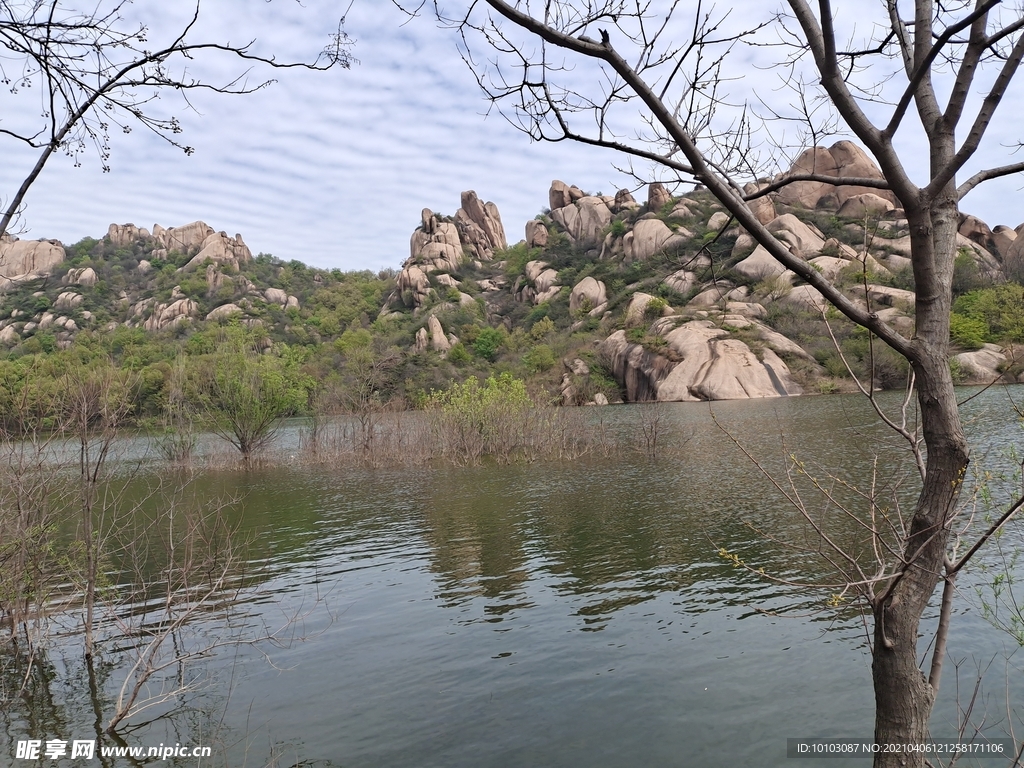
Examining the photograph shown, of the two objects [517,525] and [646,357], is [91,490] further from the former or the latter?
[646,357]

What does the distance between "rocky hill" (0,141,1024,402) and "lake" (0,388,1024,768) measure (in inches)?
596

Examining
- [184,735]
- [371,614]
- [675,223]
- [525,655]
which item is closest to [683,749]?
[525,655]

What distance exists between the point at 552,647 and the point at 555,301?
6646cm

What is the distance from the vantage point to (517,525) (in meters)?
14.3

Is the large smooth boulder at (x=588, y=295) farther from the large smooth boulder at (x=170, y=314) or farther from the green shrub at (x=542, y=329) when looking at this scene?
the large smooth boulder at (x=170, y=314)

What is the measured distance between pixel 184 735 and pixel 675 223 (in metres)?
63.4

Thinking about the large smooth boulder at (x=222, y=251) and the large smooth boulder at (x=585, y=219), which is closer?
the large smooth boulder at (x=585, y=219)

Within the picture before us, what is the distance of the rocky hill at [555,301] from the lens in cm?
4616

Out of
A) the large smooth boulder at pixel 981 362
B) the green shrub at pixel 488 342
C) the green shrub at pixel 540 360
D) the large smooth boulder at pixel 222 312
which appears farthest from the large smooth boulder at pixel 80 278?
the large smooth boulder at pixel 981 362

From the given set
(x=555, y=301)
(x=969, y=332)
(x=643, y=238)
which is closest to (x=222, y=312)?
(x=555, y=301)

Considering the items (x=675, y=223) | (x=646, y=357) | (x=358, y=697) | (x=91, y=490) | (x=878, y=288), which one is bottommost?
(x=358, y=697)

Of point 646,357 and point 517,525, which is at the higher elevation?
point 646,357

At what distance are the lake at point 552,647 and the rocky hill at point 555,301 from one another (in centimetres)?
1515

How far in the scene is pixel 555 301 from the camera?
73062 millimetres
